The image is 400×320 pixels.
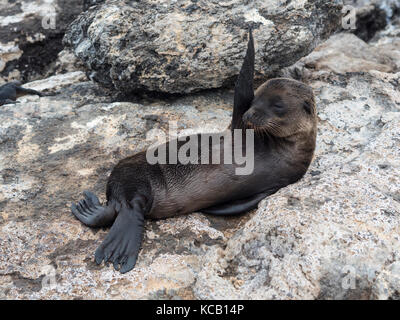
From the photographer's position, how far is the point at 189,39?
4656mm

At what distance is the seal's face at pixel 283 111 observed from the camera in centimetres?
380

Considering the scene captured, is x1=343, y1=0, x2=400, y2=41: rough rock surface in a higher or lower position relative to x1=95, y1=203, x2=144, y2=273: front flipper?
lower

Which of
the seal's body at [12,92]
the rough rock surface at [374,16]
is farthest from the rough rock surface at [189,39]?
the rough rock surface at [374,16]

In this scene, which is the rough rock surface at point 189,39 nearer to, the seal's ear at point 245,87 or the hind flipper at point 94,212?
the seal's ear at point 245,87

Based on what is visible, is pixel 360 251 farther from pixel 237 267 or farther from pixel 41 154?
pixel 41 154

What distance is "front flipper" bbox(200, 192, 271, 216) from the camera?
3633 mm

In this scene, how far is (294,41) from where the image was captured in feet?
15.7

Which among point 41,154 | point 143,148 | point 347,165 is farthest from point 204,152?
point 41,154

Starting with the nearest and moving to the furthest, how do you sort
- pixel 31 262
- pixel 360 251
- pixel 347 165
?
pixel 360 251
pixel 31 262
pixel 347 165

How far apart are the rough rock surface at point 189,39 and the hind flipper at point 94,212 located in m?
1.61

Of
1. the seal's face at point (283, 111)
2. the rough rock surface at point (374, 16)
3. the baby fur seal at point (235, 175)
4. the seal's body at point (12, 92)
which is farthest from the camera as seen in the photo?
the rough rock surface at point (374, 16)

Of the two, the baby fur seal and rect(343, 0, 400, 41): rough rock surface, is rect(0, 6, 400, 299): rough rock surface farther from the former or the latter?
rect(343, 0, 400, 41): rough rock surface

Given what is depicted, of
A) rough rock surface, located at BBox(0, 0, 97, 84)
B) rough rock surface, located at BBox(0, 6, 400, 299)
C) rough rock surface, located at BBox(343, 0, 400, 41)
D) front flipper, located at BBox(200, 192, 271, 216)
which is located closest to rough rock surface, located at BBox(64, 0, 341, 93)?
rough rock surface, located at BBox(0, 6, 400, 299)

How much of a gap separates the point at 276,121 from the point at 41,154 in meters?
2.09
